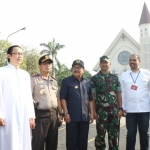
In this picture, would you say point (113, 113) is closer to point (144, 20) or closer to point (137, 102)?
point (137, 102)

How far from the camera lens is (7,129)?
12.4 feet

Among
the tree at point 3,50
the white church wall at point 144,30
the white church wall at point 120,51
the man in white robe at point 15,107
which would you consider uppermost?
the white church wall at point 144,30

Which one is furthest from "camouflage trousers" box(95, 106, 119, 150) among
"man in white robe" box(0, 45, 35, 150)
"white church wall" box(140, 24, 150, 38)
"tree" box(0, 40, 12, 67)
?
"white church wall" box(140, 24, 150, 38)

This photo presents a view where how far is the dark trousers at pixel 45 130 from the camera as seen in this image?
4.38m

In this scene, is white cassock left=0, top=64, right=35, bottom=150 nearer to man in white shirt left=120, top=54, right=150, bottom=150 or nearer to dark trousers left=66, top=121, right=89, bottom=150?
dark trousers left=66, top=121, right=89, bottom=150

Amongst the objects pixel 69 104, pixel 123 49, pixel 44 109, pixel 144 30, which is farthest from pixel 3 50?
pixel 144 30

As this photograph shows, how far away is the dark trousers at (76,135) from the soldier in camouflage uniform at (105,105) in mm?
333

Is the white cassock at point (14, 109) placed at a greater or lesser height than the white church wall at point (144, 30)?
lesser

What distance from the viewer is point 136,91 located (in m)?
5.04

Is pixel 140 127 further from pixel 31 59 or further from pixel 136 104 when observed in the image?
pixel 31 59

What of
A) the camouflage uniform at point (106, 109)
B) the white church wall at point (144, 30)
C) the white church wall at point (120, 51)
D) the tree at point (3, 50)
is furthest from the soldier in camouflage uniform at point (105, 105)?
the white church wall at point (144, 30)

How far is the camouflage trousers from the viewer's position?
4844 mm

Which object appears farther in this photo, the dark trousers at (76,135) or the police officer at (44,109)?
the dark trousers at (76,135)

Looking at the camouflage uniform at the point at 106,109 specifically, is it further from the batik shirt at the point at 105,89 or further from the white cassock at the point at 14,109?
the white cassock at the point at 14,109
